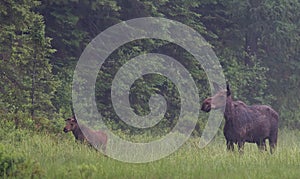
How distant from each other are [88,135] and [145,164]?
11.2ft

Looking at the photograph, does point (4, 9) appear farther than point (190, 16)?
No

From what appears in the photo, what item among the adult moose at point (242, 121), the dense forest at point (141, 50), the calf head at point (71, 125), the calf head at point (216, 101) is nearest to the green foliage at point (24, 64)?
the dense forest at point (141, 50)

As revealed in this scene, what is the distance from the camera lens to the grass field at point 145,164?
1016 centimetres

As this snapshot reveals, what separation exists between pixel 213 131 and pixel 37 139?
11.1m

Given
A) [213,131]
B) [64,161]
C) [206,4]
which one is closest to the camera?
[64,161]

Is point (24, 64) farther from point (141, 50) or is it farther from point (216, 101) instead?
point (141, 50)

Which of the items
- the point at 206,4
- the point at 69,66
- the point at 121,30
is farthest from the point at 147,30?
the point at 206,4

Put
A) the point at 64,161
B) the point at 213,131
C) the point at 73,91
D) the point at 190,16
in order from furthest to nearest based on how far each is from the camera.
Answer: the point at 190,16 < the point at 213,131 < the point at 73,91 < the point at 64,161

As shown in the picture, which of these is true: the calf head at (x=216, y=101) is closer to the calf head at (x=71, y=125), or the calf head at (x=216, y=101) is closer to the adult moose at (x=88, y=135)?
the adult moose at (x=88, y=135)

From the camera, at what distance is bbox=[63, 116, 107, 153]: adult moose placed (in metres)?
14.4

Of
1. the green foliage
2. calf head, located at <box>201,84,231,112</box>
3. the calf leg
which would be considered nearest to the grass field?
calf head, located at <box>201,84,231,112</box>

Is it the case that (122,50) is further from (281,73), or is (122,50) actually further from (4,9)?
(281,73)

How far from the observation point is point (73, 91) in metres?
21.3

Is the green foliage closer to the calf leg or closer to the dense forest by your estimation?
the dense forest
